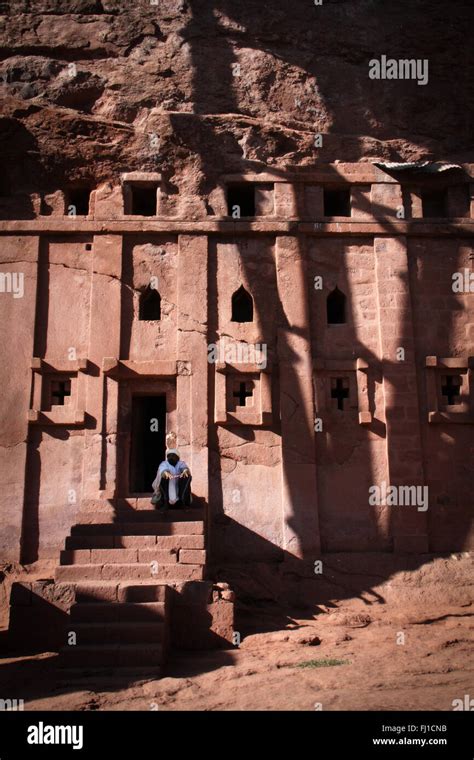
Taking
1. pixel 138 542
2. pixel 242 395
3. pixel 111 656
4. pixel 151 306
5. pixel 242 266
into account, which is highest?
pixel 242 266

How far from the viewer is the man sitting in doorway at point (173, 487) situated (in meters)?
10.8

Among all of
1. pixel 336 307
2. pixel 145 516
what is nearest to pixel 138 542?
pixel 145 516

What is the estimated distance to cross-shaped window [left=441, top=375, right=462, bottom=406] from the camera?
12422 millimetres

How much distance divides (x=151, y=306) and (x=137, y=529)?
4276 millimetres

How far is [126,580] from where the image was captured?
9.35m

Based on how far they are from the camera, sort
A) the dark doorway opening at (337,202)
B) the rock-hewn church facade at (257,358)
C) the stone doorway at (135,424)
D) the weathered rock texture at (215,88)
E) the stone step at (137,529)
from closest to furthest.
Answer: the stone step at (137,529)
the rock-hewn church facade at (257,358)
the stone doorway at (135,424)
the weathered rock texture at (215,88)
the dark doorway opening at (337,202)

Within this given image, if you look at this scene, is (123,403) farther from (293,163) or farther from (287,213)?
(293,163)

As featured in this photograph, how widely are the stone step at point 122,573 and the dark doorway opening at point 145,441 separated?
272 centimetres

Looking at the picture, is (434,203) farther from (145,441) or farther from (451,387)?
(145,441)

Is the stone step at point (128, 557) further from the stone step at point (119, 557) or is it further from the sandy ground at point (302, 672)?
the sandy ground at point (302, 672)

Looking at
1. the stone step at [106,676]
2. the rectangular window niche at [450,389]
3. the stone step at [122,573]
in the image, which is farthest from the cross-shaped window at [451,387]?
the stone step at [106,676]

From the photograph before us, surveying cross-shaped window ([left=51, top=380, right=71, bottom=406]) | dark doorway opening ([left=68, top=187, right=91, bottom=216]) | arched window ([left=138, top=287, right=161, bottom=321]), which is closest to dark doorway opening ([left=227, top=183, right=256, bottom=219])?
arched window ([left=138, top=287, right=161, bottom=321])

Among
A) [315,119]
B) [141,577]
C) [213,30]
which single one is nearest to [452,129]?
[315,119]

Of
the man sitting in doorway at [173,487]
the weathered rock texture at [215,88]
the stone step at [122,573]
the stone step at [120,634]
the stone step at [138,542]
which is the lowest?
the stone step at [120,634]
